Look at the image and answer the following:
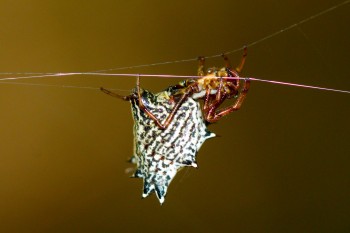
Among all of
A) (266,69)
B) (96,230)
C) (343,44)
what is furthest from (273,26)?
(96,230)

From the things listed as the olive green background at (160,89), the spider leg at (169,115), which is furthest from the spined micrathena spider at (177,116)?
the olive green background at (160,89)

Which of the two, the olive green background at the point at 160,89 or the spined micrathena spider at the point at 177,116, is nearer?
the spined micrathena spider at the point at 177,116

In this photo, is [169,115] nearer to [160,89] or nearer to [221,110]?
[221,110]

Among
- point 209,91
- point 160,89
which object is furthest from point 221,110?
point 160,89

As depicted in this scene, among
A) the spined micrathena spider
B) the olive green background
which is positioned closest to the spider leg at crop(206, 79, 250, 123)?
the spined micrathena spider

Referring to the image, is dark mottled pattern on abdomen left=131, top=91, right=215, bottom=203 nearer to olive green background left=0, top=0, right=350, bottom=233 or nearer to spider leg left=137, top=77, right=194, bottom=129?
spider leg left=137, top=77, right=194, bottom=129

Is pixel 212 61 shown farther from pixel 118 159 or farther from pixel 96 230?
pixel 96 230

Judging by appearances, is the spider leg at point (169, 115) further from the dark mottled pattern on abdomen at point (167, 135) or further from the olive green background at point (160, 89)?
the olive green background at point (160, 89)
